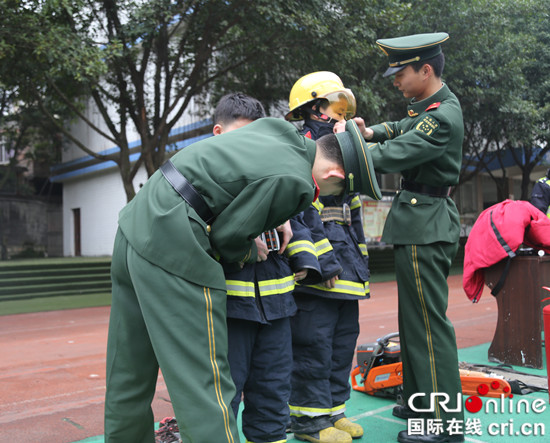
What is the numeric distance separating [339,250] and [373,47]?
346 inches

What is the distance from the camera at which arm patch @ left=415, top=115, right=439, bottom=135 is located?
2680mm

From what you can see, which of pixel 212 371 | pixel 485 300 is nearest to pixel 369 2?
pixel 485 300

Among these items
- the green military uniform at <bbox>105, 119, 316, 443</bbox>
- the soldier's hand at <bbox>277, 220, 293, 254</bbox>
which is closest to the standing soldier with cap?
the soldier's hand at <bbox>277, 220, 293, 254</bbox>

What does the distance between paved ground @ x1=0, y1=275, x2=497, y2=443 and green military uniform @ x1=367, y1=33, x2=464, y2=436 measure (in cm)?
182

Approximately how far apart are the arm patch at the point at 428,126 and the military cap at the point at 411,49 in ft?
1.17

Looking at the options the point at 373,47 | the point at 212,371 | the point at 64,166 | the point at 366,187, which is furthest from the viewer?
the point at 64,166

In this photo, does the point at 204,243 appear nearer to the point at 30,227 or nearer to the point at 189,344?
the point at 189,344

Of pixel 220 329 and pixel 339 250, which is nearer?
pixel 220 329

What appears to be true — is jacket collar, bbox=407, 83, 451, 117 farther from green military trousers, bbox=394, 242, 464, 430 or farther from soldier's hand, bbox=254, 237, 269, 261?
soldier's hand, bbox=254, 237, 269, 261

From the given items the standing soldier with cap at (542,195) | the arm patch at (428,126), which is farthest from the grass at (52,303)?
the arm patch at (428,126)

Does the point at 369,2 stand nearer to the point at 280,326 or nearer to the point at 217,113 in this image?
the point at 217,113

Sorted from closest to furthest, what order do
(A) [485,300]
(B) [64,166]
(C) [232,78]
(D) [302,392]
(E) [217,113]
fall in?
(E) [217,113] < (D) [302,392] < (A) [485,300] < (C) [232,78] < (B) [64,166]

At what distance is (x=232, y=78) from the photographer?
13070 millimetres

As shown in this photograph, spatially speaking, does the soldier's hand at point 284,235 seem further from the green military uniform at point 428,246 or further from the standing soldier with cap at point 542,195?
the standing soldier with cap at point 542,195
